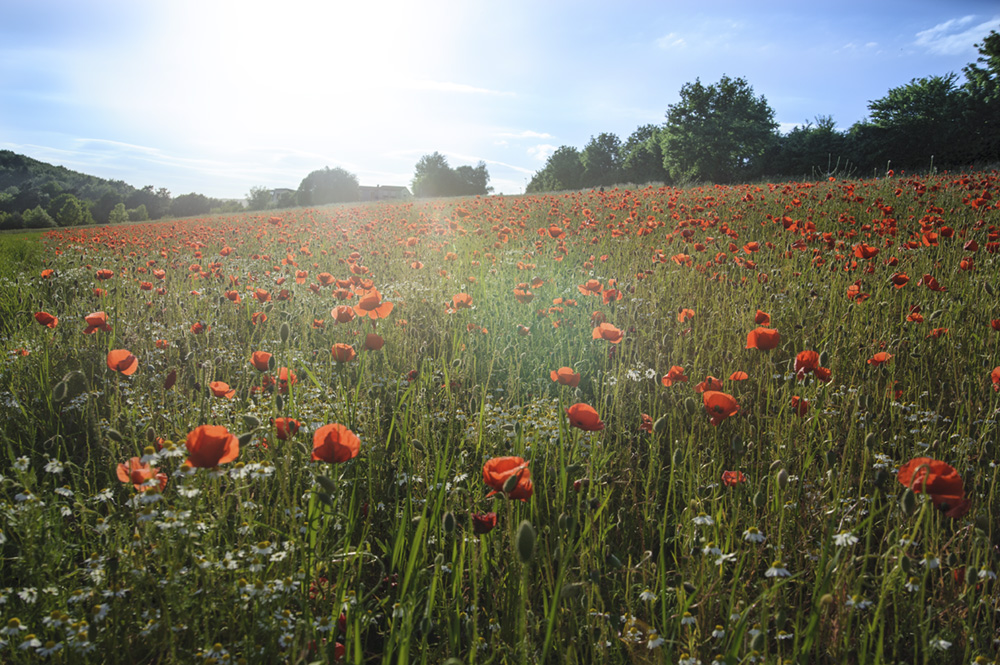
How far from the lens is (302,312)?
3.95 m

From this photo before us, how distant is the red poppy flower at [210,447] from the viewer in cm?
124

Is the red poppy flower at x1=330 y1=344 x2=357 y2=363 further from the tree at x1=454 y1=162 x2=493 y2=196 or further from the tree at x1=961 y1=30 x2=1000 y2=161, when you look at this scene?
the tree at x1=454 y1=162 x2=493 y2=196

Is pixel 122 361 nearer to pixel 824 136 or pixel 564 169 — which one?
pixel 824 136

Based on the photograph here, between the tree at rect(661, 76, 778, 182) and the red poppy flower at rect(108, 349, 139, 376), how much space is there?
4152 centimetres

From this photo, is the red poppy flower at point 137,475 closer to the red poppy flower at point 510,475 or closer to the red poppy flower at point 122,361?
the red poppy flower at point 122,361

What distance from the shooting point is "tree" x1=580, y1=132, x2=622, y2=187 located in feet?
216

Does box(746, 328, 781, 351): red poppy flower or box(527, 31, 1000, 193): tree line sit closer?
box(746, 328, 781, 351): red poppy flower

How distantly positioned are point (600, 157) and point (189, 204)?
47647mm

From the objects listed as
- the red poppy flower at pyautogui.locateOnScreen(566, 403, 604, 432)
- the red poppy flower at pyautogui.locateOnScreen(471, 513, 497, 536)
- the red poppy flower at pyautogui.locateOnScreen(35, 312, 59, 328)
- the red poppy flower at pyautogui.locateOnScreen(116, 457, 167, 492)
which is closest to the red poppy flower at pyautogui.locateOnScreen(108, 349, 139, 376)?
the red poppy flower at pyautogui.locateOnScreen(116, 457, 167, 492)

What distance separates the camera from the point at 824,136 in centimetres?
3431

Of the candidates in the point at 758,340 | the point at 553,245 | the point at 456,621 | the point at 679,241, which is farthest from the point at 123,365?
the point at 679,241

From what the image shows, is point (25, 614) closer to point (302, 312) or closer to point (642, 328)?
point (302, 312)

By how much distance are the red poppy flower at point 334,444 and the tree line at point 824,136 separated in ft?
62.9

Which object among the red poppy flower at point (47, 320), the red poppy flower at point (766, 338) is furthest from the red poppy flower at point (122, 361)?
the red poppy flower at point (766, 338)
